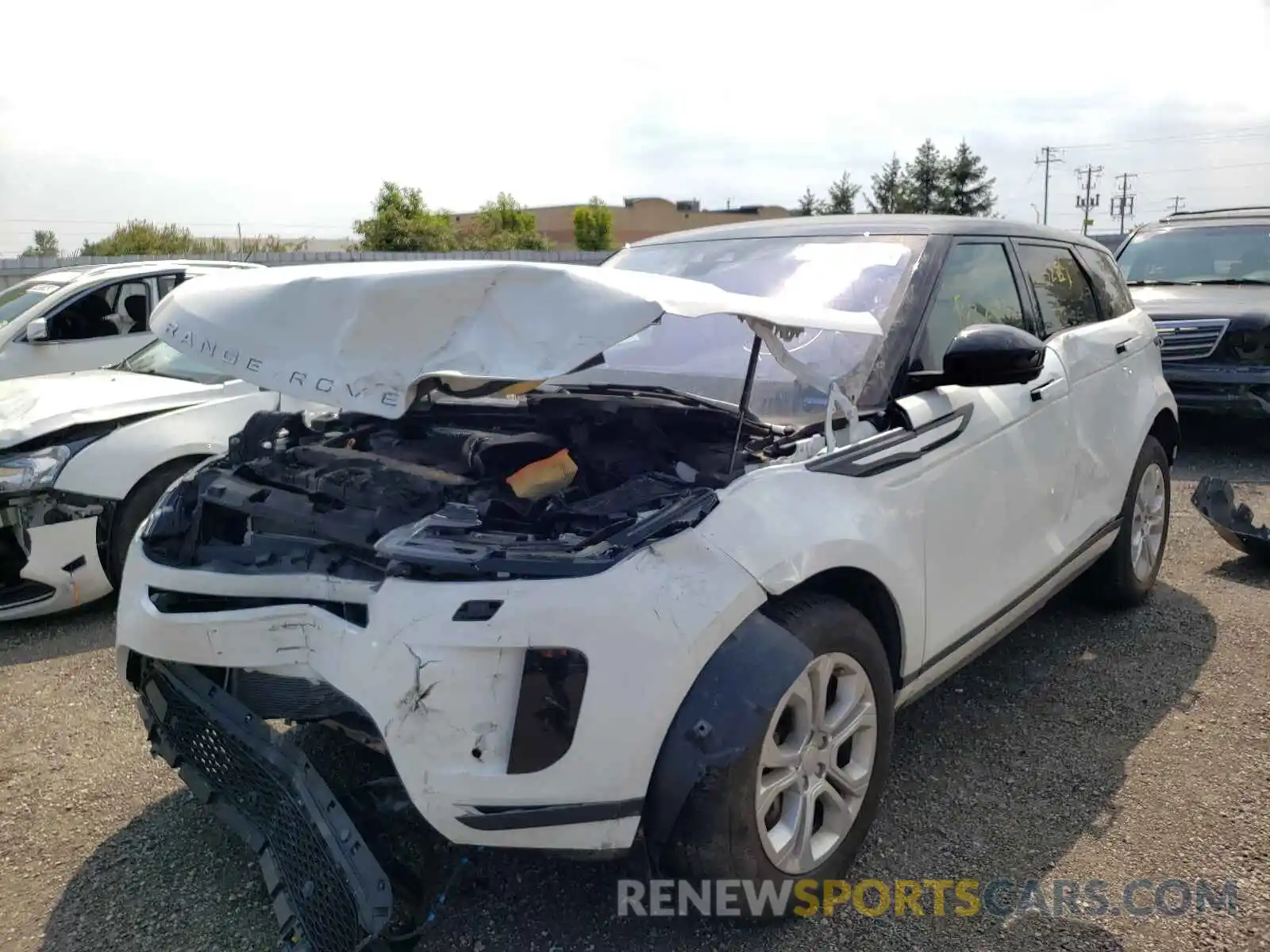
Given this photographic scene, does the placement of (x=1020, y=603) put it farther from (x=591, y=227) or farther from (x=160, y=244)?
(x=591, y=227)

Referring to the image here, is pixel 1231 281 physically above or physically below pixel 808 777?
above

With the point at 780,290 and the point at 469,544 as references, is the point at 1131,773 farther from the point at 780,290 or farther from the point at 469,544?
the point at 469,544

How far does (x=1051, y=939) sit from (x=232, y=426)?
4410 mm

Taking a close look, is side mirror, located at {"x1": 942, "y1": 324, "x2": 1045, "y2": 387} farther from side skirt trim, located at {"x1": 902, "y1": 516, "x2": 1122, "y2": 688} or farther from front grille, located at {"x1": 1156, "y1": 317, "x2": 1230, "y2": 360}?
front grille, located at {"x1": 1156, "y1": 317, "x2": 1230, "y2": 360}

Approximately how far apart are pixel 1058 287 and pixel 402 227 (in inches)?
1364

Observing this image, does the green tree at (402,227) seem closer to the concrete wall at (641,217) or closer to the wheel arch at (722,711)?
the concrete wall at (641,217)

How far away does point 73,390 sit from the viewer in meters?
5.25

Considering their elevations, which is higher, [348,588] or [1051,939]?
[348,588]

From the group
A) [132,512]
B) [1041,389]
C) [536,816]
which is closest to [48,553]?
[132,512]

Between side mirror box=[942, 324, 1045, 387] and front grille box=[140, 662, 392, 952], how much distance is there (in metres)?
2.12

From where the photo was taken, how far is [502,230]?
46.4 meters

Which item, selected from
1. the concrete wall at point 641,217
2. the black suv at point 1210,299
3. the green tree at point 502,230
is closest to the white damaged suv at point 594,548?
the black suv at point 1210,299

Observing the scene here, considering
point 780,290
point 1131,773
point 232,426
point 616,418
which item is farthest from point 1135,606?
point 232,426

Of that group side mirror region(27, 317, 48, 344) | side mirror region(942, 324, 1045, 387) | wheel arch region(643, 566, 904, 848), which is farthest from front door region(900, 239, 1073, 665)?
side mirror region(27, 317, 48, 344)
